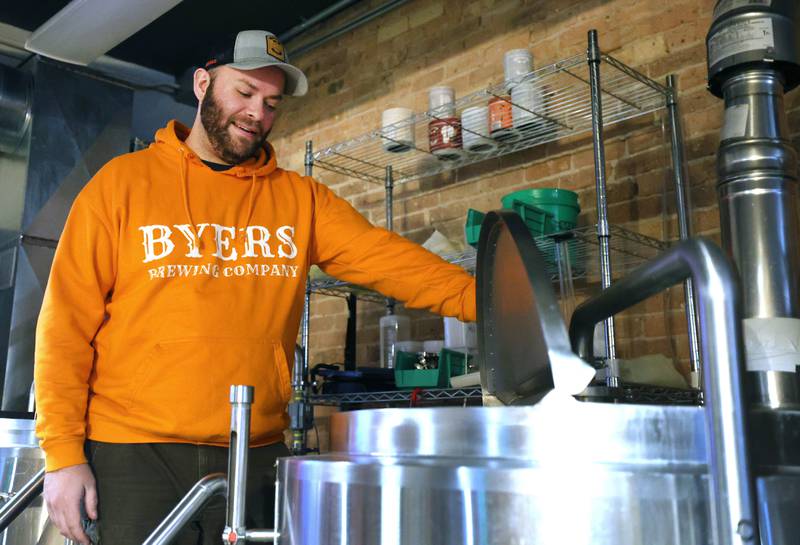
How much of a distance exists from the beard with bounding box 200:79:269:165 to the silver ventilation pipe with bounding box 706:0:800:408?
90 cm

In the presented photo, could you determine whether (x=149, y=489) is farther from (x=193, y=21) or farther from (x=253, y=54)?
(x=193, y=21)

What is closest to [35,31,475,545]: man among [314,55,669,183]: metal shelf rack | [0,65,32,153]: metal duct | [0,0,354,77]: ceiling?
[314,55,669,183]: metal shelf rack

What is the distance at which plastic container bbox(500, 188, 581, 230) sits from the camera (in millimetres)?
2197

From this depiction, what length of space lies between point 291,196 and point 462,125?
108 cm

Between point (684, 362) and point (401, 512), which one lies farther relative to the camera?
point (684, 362)

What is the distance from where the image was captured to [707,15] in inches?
89.5

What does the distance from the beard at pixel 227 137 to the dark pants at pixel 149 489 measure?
0.60 m

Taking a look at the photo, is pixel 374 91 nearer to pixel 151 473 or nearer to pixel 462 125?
pixel 462 125

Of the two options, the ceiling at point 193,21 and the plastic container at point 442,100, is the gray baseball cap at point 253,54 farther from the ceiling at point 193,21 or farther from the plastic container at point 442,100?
the ceiling at point 193,21

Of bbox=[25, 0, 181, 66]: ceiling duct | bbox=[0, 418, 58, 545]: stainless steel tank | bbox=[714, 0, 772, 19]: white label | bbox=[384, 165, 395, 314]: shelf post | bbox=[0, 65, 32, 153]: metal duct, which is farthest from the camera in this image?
bbox=[0, 65, 32, 153]: metal duct

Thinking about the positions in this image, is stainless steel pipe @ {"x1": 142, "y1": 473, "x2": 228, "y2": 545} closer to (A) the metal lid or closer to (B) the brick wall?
(A) the metal lid

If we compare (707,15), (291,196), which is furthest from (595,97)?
(291,196)

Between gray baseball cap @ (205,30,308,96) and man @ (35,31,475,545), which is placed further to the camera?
gray baseball cap @ (205,30,308,96)

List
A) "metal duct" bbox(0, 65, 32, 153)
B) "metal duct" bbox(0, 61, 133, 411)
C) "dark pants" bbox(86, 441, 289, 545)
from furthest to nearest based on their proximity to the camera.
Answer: "metal duct" bbox(0, 65, 32, 153)
"metal duct" bbox(0, 61, 133, 411)
"dark pants" bbox(86, 441, 289, 545)
